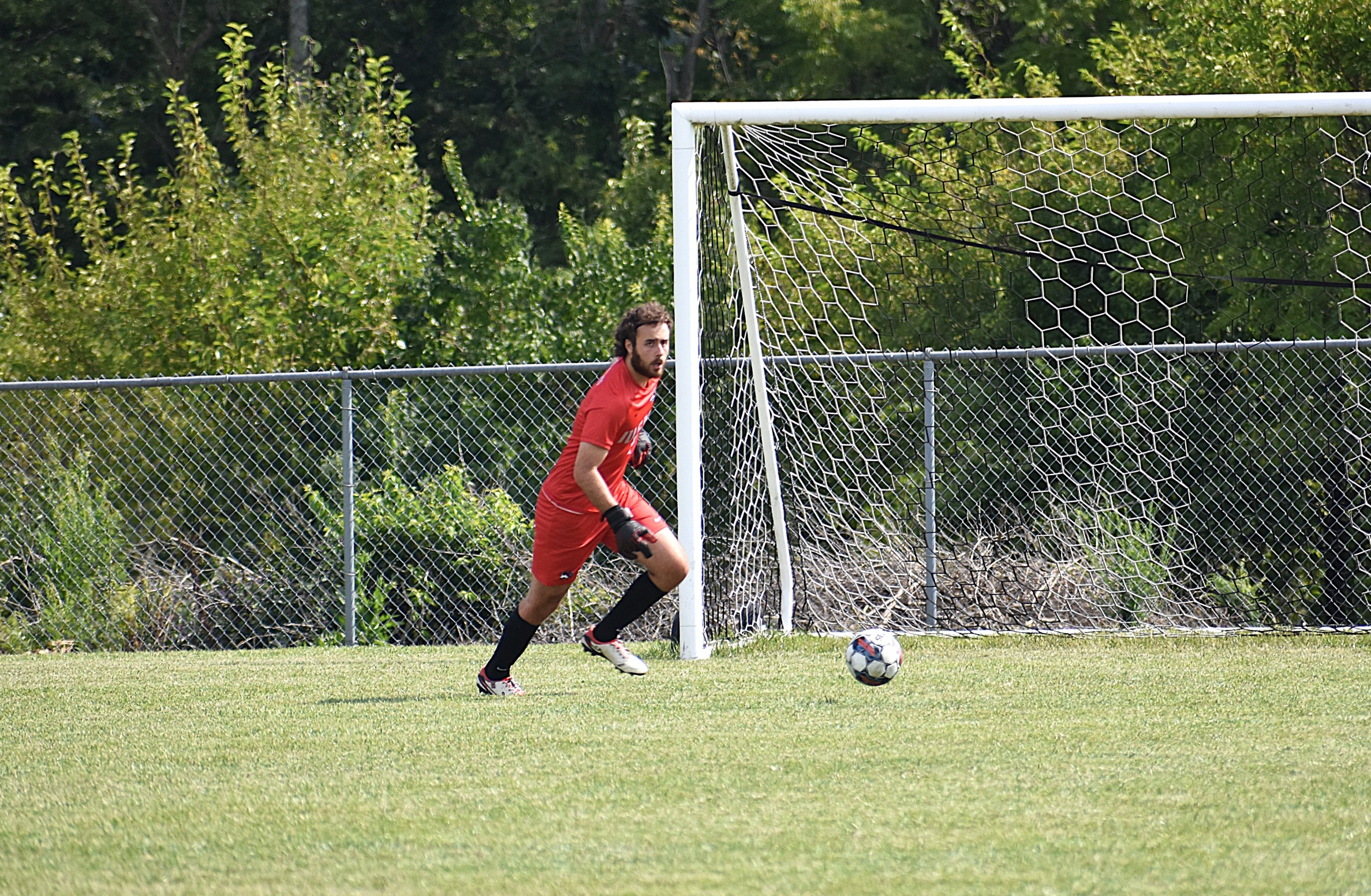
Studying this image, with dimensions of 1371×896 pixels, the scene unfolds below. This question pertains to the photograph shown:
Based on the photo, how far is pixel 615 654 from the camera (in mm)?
6762

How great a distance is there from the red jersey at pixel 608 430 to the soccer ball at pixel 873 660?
119 cm

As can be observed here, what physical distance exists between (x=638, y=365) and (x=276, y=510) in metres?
5.02

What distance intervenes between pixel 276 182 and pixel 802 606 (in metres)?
5.90

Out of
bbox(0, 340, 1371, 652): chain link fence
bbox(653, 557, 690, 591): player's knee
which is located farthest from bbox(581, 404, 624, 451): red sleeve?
bbox(0, 340, 1371, 652): chain link fence

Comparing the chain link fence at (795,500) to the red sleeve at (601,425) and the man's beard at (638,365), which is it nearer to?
the man's beard at (638,365)

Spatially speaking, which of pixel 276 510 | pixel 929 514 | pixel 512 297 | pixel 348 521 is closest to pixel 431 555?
pixel 348 521

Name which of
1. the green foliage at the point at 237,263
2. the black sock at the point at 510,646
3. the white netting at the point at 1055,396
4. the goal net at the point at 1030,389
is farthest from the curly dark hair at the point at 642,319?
the green foliage at the point at 237,263

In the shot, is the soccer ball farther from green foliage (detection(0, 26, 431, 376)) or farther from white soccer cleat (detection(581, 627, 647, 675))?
green foliage (detection(0, 26, 431, 376))

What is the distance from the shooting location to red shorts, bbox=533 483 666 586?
624 centimetres

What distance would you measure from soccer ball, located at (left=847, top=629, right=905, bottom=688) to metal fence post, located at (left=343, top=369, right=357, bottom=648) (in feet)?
13.2

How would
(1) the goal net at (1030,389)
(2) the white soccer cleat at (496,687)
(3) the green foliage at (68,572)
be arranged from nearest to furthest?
(2) the white soccer cleat at (496,687) < (1) the goal net at (1030,389) < (3) the green foliage at (68,572)

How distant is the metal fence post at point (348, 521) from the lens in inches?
362

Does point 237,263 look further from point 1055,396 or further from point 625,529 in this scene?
point 625,529

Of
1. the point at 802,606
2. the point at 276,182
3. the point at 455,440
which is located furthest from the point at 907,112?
the point at 276,182
